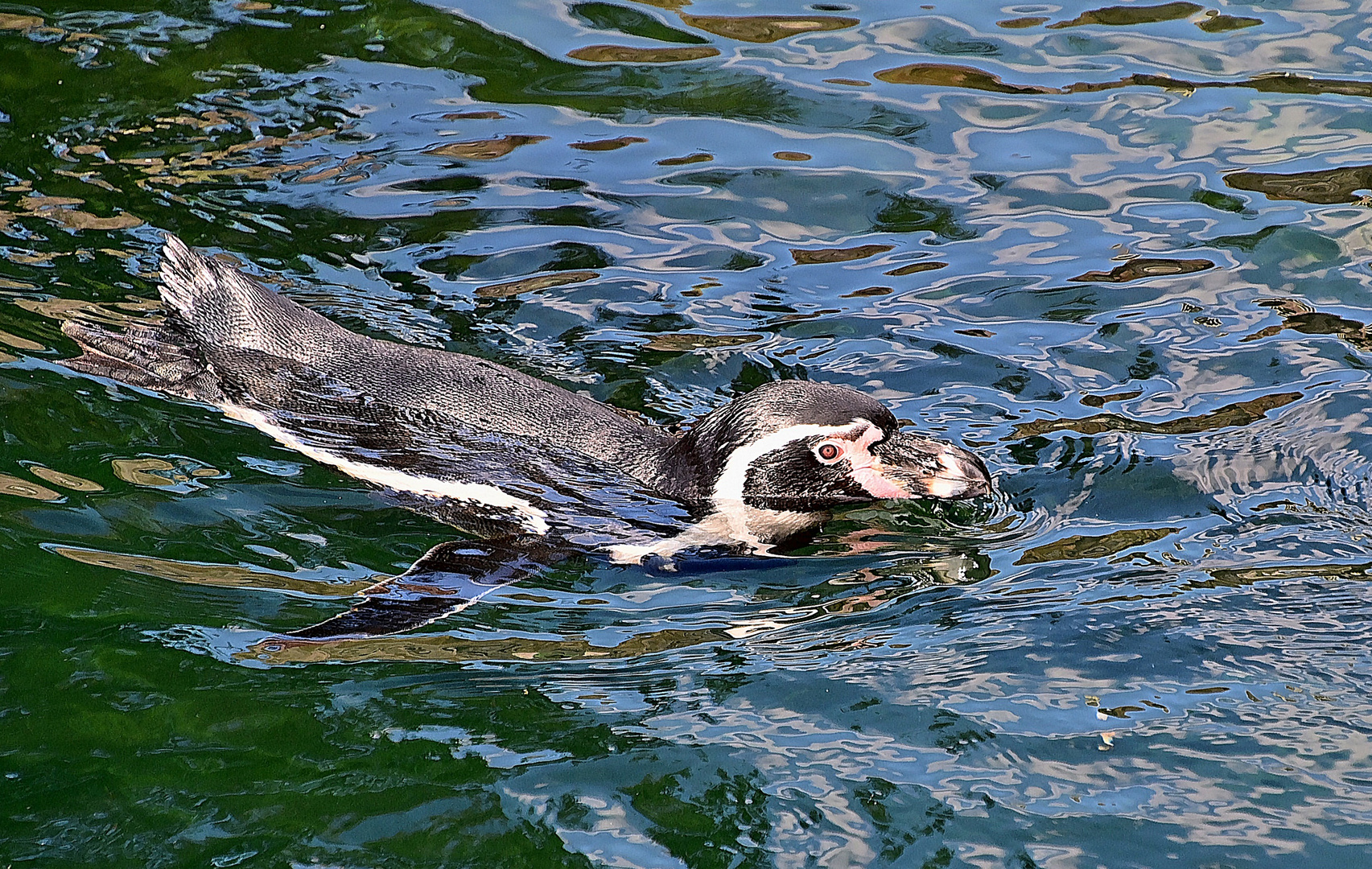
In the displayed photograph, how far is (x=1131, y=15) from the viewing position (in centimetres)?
832

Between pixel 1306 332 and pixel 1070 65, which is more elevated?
pixel 1070 65

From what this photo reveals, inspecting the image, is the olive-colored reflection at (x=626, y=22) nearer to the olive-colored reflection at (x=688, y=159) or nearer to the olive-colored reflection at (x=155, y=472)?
the olive-colored reflection at (x=688, y=159)

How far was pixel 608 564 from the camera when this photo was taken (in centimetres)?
490

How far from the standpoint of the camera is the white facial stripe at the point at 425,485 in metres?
4.95

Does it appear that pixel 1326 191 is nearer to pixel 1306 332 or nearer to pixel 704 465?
pixel 1306 332

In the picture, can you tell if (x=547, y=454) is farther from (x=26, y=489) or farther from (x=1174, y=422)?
(x=1174, y=422)

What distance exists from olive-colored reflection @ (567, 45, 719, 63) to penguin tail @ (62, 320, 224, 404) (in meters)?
3.47

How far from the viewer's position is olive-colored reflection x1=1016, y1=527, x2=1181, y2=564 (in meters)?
4.80

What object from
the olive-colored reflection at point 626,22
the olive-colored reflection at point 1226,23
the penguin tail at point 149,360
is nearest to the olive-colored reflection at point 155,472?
the penguin tail at point 149,360

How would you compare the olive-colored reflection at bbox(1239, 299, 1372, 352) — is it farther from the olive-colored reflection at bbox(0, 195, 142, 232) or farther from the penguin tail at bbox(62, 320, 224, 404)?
the olive-colored reflection at bbox(0, 195, 142, 232)

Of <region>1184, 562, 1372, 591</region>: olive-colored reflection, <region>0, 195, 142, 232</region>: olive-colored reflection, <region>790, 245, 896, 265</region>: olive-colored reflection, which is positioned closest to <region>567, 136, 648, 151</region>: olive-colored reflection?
<region>790, 245, 896, 265</region>: olive-colored reflection

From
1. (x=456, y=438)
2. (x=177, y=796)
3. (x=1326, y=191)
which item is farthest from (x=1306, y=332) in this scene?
(x=177, y=796)

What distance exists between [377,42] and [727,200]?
2.64 meters

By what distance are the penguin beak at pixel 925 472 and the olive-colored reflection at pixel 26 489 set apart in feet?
9.59
